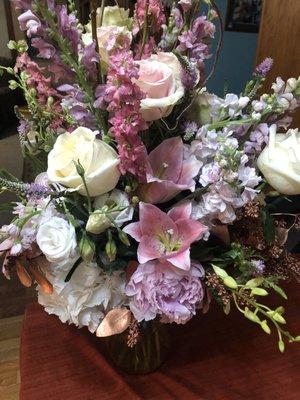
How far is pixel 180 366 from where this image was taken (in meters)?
0.82

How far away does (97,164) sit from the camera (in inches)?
21.6

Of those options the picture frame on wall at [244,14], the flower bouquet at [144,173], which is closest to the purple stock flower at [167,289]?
the flower bouquet at [144,173]

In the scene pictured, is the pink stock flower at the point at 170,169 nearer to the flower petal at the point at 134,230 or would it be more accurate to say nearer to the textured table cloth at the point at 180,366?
the flower petal at the point at 134,230

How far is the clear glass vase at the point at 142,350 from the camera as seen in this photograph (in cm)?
77

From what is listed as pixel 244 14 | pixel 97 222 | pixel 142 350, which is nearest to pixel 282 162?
pixel 97 222

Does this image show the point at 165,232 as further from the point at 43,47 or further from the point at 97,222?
the point at 43,47

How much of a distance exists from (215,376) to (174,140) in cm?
47

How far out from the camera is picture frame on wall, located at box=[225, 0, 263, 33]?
8.86 ft

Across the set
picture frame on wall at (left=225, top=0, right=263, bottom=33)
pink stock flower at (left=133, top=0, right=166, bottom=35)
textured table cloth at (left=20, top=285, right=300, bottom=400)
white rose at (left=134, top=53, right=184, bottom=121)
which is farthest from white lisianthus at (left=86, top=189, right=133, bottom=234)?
picture frame on wall at (left=225, top=0, right=263, bottom=33)

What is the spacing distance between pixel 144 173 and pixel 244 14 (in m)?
2.53

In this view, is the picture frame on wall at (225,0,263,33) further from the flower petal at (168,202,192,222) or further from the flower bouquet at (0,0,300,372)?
the flower petal at (168,202,192,222)

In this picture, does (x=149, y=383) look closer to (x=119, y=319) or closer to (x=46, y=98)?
(x=119, y=319)

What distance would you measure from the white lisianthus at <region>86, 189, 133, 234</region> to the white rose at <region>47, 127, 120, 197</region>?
0.08 feet

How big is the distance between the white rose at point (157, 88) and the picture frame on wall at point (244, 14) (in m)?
2.43
